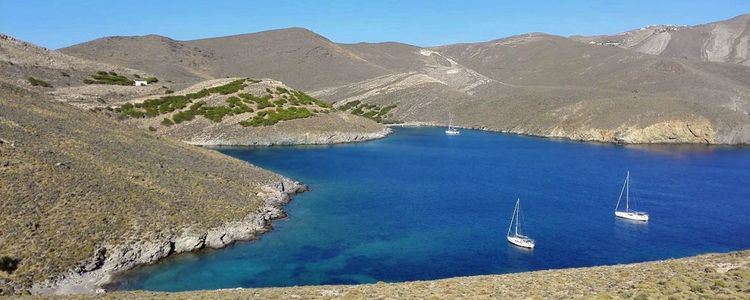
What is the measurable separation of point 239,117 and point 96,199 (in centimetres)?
6855

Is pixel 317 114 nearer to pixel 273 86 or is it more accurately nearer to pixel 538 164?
pixel 273 86

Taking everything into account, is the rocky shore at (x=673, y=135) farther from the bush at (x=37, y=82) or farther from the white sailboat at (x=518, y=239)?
the bush at (x=37, y=82)

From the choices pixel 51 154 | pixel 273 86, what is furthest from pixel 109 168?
pixel 273 86

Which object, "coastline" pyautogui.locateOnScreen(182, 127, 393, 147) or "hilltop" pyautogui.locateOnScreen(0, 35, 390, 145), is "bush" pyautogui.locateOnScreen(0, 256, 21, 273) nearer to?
"coastline" pyautogui.locateOnScreen(182, 127, 393, 147)

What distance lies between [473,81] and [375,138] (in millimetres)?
86275

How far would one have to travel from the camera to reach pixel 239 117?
10600cm

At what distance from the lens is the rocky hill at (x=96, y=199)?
32.5 m

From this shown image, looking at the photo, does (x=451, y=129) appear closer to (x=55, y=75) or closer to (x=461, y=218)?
(x=55, y=75)

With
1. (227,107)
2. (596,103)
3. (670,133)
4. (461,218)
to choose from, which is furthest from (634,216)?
(596,103)

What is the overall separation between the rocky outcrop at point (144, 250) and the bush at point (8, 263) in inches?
63.3

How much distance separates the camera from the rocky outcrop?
1226 inches

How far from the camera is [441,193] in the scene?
62.1 metres

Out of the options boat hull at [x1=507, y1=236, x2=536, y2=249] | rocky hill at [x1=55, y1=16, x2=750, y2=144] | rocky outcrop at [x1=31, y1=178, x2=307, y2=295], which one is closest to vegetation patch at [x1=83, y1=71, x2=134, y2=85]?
rocky hill at [x1=55, y1=16, x2=750, y2=144]

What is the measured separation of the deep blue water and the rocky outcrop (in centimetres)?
84
